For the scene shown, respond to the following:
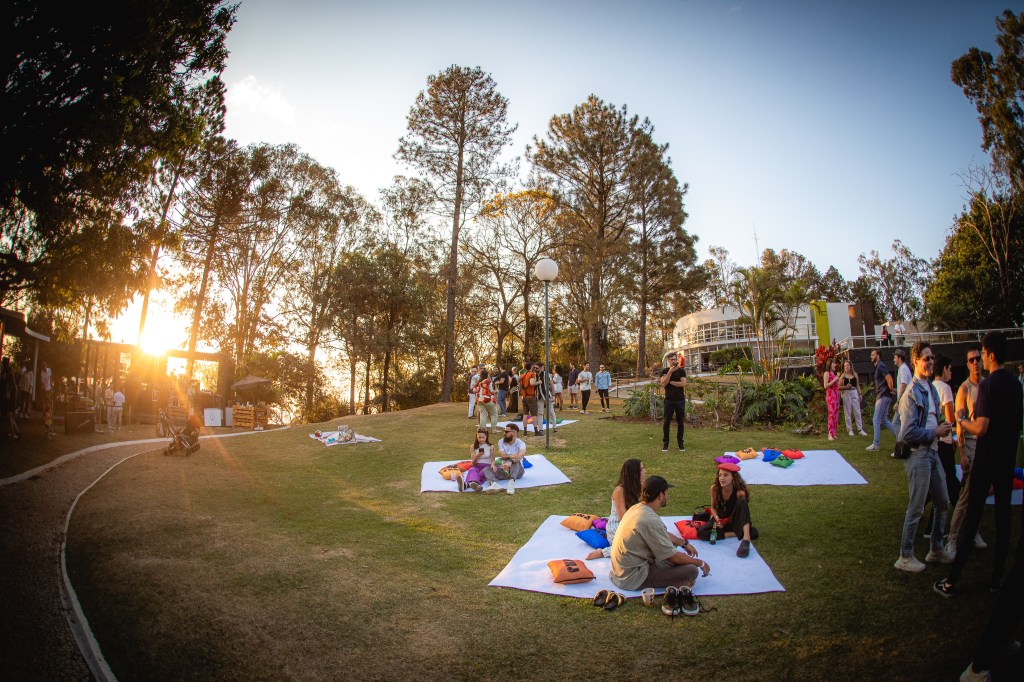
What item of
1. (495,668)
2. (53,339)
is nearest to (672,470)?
(495,668)

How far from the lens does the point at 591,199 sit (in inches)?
1262

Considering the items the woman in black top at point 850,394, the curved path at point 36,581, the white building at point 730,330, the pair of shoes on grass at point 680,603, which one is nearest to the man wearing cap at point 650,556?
the pair of shoes on grass at point 680,603

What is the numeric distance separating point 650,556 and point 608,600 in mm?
617

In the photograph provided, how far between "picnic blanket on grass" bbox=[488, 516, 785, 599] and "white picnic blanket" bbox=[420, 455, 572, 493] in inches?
110

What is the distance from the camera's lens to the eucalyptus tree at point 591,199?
30.1m

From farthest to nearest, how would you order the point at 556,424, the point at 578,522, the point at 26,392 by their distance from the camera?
the point at 556,424
the point at 26,392
the point at 578,522

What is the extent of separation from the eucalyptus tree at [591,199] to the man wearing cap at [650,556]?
988 inches

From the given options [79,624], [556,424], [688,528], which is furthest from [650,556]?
[556,424]

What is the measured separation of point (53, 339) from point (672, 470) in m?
20.7

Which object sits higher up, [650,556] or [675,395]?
[675,395]

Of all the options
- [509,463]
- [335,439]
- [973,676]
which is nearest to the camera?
[973,676]

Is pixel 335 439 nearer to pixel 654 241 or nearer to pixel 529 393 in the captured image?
pixel 529 393

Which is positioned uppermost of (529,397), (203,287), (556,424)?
(203,287)

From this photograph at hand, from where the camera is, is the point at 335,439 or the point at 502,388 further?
the point at 502,388
